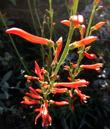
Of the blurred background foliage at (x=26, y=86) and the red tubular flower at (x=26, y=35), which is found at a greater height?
the blurred background foliage at (x=26, y=86)

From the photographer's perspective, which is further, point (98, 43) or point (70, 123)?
point (98, 43)

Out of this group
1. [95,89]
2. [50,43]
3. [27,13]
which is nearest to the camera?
[50,43]

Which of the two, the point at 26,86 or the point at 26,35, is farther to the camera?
the point at 26,86

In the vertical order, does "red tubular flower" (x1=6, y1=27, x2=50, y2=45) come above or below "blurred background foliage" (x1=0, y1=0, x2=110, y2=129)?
below

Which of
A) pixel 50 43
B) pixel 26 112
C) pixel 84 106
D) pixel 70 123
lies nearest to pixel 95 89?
pixel 84 106

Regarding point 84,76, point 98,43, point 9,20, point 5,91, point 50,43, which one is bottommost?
point 50,43

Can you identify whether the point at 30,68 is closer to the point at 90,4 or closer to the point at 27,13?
the point at 27,13

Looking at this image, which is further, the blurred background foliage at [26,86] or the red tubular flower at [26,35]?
the blurred background foliage at [26,86]

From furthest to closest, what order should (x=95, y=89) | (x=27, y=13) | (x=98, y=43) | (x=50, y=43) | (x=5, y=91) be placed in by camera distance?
(x=27, y=13) → (x=98, y=43) → (x=95, y=89) → (x=5, y=91) → (x=50, y=43)

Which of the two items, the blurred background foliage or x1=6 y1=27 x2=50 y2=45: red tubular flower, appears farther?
the blurred background foliage

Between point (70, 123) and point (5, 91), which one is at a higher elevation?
point (5, 91)

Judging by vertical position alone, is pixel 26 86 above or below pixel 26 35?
above
